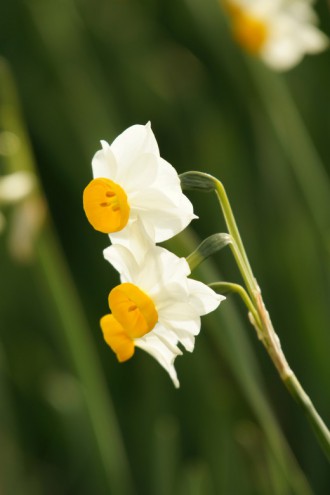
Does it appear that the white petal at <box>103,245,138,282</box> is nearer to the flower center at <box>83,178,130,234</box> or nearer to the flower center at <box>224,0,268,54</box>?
the flower center at <box>83,178,130,234</box>

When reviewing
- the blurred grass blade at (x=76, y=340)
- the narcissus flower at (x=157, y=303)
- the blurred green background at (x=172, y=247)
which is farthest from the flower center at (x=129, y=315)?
the blurred grass blade at (x=76, y=340)

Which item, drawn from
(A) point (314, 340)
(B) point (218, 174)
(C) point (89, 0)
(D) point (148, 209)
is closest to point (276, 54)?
(B) point (218, 174)

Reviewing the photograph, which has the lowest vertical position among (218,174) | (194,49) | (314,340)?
(314,340)

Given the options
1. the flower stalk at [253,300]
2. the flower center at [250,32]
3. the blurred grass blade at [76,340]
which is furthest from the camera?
the flower center at [250,32]

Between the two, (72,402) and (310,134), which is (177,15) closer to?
(310,134)

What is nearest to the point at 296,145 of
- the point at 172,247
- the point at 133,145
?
the point at 172,247

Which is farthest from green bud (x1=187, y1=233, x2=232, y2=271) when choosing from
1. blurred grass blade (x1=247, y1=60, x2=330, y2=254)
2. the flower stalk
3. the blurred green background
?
blurred grass blade (x1=247, y1=60, x2=330, y2=254)

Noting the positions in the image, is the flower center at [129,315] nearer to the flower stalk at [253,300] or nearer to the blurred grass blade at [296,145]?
the flower stalk at [253,300]
